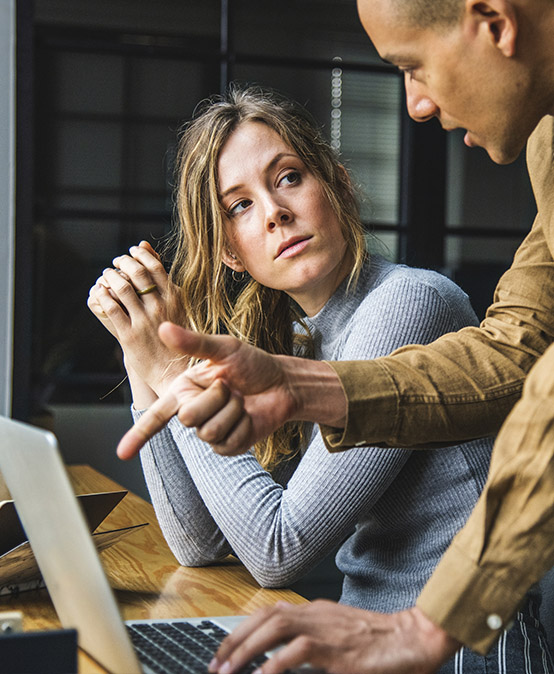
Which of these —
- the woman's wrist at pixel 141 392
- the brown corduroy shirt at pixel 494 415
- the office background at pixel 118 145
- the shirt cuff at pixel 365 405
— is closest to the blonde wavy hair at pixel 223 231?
the woman's wrist at pixel 141 392

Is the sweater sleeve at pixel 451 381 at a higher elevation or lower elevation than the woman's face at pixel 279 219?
lower

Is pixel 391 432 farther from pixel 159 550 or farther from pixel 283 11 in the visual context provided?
pixel 283 11

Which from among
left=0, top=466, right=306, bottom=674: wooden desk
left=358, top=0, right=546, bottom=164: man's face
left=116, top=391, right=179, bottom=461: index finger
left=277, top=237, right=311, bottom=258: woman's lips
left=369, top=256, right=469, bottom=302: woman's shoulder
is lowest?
left=0, top=466, right=306, bottom=674: wooden desk

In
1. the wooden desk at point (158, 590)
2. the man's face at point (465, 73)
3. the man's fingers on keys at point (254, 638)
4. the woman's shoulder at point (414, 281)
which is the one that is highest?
the man's face at point (465, 73)

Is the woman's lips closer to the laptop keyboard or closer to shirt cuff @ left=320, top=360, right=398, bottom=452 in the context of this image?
shirt cuff @ left=320, top=360, right=398, bottom=452

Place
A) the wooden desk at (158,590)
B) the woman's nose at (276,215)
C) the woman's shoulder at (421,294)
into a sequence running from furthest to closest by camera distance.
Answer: the woman's nose at (276,215), the woman's shoulder at (421,294), the wooden desk at (158,590)

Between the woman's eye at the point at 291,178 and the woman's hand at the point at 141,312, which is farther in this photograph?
the woman's eye at the point at 291,178

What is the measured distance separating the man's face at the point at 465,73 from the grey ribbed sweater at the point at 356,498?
438 mm

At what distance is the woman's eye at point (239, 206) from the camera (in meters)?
1.52

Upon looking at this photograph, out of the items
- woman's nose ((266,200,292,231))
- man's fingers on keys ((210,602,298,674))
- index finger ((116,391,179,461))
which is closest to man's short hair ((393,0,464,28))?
index finger ((116,391,179,461))

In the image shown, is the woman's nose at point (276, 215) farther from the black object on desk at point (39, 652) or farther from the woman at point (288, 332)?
the black object on desk at point (39, 652)

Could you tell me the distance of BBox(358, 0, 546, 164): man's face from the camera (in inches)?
32.2

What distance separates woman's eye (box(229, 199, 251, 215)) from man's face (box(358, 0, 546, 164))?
644 mm

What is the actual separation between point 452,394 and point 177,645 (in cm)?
39
